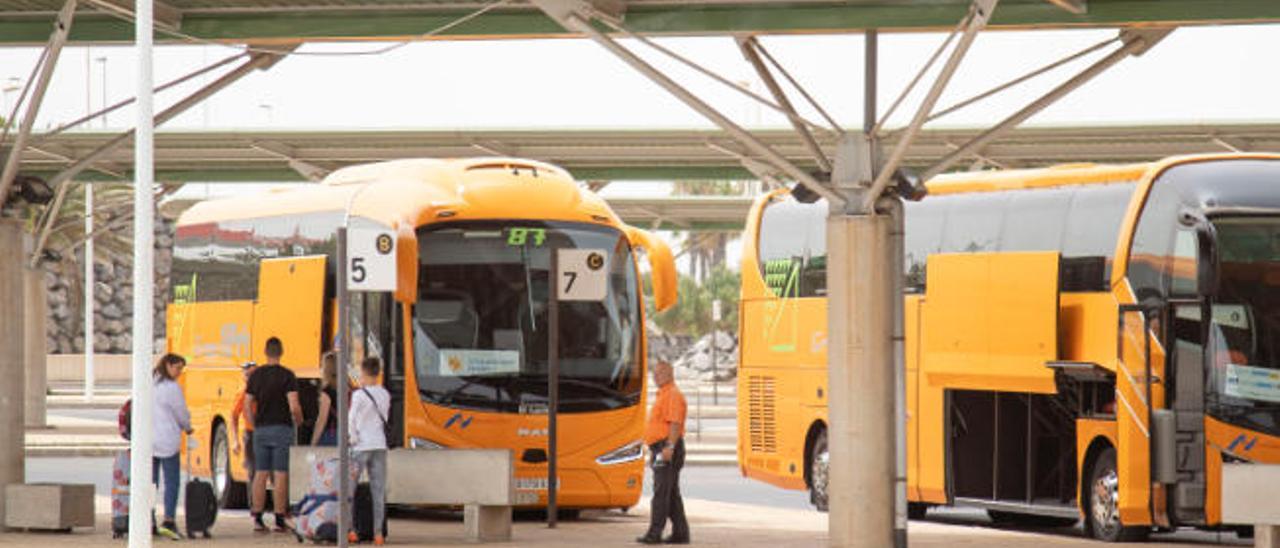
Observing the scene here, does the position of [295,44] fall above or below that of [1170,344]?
above

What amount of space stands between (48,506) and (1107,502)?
953 centimetres

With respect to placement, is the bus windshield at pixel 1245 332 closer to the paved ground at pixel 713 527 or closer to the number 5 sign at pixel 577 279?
the paved ground at pixel 713 527

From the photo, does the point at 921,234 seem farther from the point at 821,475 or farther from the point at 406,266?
the point at 406,266

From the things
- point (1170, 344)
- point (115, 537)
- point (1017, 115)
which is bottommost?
point (115, 537)

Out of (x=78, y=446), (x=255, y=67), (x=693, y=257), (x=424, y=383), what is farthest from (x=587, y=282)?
(x=693, y=257)

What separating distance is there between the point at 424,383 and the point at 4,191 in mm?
4446

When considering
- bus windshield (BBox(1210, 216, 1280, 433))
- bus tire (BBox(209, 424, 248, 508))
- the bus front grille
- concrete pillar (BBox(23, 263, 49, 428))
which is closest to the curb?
concrete pillar (BBox(23, 263, 49, 428))

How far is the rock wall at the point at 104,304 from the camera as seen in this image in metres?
98.1

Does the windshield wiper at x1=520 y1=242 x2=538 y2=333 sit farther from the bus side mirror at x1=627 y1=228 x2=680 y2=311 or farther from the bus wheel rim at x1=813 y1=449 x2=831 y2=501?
the bus wheel rim at x1=813 y1=449 x2=831 y2=501

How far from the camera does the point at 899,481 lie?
831 inches

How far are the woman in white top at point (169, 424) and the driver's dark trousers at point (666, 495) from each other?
13.4 feet

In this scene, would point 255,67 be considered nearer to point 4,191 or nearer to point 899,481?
point 4,191

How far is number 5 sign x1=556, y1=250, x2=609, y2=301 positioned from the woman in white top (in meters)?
4.00

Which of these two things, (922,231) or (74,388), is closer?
(922,231)
